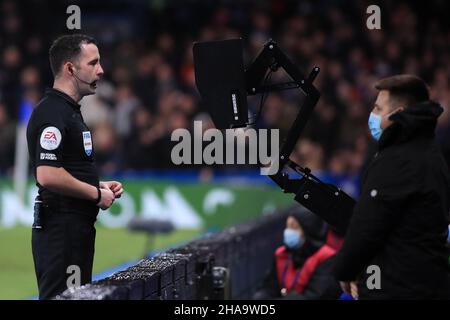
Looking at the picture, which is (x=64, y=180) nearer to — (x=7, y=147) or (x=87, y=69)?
(x=87, y=69)

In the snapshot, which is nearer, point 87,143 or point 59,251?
point 59,251

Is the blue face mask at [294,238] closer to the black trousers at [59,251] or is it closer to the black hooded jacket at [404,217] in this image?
the black trousers at [59,251]

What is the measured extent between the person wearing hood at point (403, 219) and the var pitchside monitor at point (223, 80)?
1198 mm

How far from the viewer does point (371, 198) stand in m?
4.86

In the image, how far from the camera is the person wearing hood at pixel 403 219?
4.85 meters

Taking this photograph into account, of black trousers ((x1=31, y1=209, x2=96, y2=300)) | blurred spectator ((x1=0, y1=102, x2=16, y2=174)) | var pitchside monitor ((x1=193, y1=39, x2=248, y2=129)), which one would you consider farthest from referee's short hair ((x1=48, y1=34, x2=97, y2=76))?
blurred spectator ((x1=0, y1=102, x2=16, y2=174))

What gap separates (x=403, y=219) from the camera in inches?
194

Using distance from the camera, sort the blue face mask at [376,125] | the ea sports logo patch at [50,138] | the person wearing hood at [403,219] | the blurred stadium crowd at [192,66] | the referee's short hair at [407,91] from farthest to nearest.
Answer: the blurred stadium crowd at [192,66] < the ea sports logo patch at [50,138] < the blue face mask at [376,125] < the referee's short hair at [407,91] < the person wearing hood at [403,219]

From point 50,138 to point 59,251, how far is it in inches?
27.0

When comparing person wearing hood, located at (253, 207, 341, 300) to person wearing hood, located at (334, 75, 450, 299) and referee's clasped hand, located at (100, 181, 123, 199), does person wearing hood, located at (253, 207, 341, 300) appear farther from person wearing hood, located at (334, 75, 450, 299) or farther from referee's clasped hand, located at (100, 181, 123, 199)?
person wearing hood, located at (334, 75, 450, 299)

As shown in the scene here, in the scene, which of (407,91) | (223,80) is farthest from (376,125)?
(223,80)

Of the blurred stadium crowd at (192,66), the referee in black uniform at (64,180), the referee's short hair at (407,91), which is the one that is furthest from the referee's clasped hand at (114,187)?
the blurred stadium crowd at (192,66)

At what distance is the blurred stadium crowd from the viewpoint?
17.4 meters

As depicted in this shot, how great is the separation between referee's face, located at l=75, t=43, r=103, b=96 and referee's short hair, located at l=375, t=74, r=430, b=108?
6.35 ft
